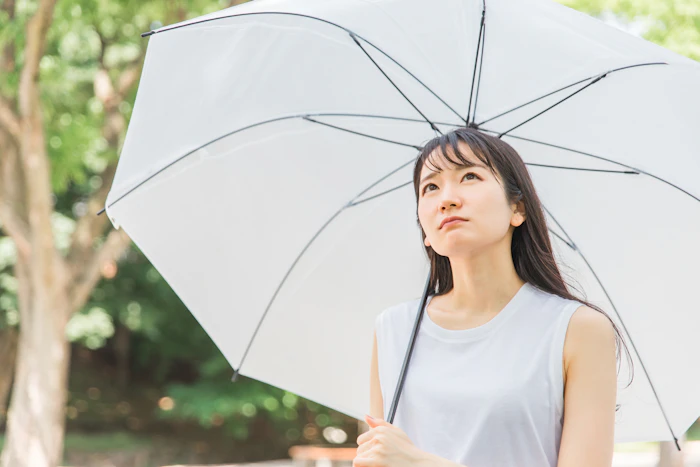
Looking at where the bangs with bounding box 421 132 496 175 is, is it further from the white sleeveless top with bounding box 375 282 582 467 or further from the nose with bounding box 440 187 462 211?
the white sleeveless top with bounding box 375 282 582 467

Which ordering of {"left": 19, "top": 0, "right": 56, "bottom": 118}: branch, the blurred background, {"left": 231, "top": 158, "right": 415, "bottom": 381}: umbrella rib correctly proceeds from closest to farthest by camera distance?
{"left": 231, "top": 158, "right": 415, "bottom": 381}: umbrella rib < {"left": 19, "top": 0, "right": 56, "bottom": 118}: branch < the blurred background

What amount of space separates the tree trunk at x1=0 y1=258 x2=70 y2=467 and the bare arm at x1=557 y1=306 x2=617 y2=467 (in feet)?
23.1

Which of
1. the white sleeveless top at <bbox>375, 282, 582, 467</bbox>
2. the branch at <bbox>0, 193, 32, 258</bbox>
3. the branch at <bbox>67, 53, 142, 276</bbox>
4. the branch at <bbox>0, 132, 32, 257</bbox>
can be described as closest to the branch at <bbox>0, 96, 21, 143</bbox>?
the branch at <bbox>0, 132, 32, 257</bbox>

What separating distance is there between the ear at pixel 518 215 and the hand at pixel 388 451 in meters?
0.58

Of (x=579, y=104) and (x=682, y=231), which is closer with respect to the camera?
(x=579, y=104)

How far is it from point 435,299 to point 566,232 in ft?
2.04

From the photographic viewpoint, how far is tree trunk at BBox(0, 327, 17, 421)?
600 inches

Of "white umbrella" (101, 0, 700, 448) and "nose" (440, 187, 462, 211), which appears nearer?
"nose" (440, 187, 462, 211)

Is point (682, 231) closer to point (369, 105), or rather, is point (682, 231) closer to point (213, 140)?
point (369, 105)

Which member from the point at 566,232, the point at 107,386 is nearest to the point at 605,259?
the point at 566,232

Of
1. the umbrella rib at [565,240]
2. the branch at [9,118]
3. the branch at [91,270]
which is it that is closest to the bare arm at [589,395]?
the umbrella rib at [565,240]

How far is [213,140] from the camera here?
2455 mm

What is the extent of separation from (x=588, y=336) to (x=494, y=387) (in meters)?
0.23

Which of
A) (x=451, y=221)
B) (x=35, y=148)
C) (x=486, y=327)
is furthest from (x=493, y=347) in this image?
(x=35, y=148)
